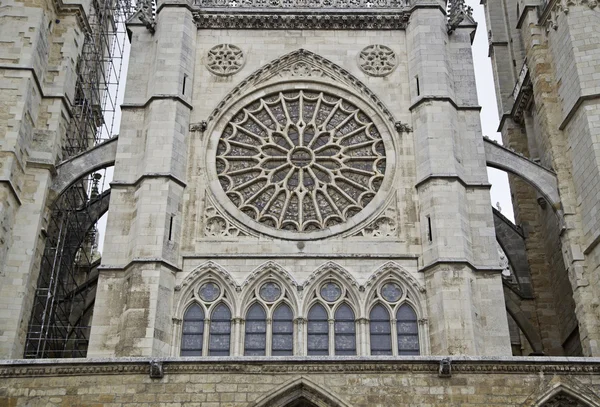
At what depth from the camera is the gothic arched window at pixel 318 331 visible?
619 inches

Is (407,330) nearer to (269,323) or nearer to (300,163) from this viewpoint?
(269,323)

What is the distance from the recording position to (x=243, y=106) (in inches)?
729

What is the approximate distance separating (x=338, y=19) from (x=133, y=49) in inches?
187

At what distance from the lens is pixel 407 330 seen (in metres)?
15.9

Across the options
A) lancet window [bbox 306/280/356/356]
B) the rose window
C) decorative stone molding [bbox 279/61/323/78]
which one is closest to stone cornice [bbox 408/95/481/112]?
the rose window

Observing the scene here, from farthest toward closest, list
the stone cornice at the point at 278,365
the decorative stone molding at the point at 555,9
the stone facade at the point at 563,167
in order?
the decorative stone molding at the point at 555,9, the stone facade at the point at 563,167, the stone cornice at the point at 278,365

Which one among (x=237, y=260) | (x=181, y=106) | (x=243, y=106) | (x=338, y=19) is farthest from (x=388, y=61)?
(x=237, y=260)

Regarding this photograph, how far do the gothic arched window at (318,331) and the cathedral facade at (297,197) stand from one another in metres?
0.06

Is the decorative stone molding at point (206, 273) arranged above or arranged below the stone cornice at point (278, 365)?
above

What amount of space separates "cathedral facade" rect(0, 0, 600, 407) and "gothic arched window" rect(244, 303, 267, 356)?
0.04 m

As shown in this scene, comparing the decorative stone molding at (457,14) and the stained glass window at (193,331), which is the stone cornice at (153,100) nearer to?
the stained glass window at (193,331)

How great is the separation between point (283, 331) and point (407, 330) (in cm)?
235

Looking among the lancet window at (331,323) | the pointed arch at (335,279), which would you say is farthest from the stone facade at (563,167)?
the lancet window at (331,323)

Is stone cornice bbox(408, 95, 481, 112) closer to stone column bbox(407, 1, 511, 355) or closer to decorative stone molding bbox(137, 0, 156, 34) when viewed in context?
stone column bbox(407, 1, 511, 355)
